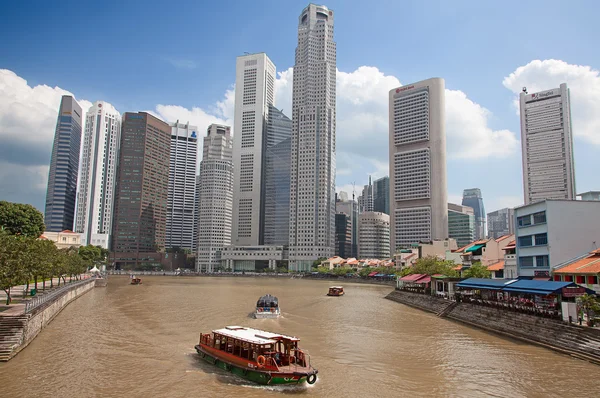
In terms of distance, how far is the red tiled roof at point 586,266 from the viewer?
143 ft

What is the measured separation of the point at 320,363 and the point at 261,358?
251 inches

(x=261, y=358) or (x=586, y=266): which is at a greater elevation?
(x=586, y=266)

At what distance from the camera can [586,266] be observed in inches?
1778

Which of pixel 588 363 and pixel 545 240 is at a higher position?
pixel 545 240

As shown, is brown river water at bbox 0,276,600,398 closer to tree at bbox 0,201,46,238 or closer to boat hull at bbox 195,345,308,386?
boat hull at bbox 195,345,308,386

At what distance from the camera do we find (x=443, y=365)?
31.7m

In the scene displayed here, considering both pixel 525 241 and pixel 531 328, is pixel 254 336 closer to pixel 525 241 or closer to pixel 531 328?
pixel 531 328

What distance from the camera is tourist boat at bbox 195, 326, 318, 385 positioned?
26.4 meters

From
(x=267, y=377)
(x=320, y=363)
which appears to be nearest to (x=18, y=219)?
(x=320, y=363)

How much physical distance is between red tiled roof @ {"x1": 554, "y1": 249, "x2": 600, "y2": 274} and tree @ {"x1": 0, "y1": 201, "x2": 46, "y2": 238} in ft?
304

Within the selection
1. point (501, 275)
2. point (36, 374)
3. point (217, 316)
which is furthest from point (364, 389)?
point (501, 275)

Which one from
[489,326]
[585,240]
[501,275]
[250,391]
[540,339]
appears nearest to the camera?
[250,391]

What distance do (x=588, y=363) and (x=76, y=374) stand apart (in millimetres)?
34320

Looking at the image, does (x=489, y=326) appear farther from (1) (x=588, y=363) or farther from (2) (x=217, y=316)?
(2) (x=217, y=316)
